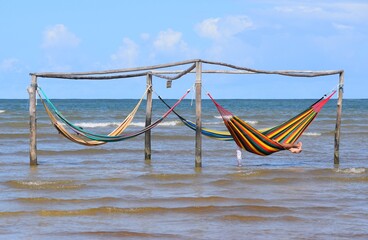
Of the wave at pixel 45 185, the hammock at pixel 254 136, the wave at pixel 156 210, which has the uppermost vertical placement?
the hammock at pixel 254 136

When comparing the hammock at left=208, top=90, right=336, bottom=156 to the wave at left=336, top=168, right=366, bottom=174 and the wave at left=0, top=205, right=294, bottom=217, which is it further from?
the wave at left=0, top=205, right=294, bottom=217

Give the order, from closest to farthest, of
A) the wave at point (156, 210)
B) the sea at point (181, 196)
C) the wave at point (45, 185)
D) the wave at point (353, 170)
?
the sea at point (181, 196)
the wave at point (156, 210)
the wave at point (45, 185)
the wave at point (353, 170)

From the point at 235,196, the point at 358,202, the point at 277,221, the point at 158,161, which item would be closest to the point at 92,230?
the point at 277,221

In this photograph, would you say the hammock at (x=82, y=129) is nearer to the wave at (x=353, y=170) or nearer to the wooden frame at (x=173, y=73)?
the wooden frame at (x=173, y=73)

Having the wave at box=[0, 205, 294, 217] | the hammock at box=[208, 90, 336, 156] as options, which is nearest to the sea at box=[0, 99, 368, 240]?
the wave at box=[0, 205, 294, 217]

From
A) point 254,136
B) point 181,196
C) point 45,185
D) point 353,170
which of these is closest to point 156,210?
point 181,196

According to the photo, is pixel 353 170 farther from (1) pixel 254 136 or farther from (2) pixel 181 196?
(2) pixel 181 196

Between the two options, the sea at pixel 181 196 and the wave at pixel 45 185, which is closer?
the sea at pixel 181 196

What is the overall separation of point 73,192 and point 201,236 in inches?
124

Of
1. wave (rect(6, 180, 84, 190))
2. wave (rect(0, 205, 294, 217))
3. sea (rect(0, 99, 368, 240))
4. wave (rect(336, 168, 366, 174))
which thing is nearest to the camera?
sea (rect(0, 99, 368, 240))

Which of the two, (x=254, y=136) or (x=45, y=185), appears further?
(x=254, y=136)

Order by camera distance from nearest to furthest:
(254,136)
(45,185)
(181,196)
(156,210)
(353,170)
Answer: (156,210) < (181,196) < (45,185) < (254,136) < (353,170)

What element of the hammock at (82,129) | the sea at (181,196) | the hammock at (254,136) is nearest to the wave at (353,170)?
the sea at (181,196)

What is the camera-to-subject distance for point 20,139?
827 inches
